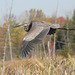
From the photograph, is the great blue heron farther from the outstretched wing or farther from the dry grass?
the dry grass

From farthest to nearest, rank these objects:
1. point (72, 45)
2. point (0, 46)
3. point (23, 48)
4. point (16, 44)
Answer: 1. point (72, 45)
2. point (16, 44)
3. point (0, 46)
4. point (23, 48)

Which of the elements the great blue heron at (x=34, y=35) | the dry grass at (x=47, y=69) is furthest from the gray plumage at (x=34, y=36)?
the dry grass at (x=47, y=69)

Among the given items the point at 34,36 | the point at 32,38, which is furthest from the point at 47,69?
the point at 34,36

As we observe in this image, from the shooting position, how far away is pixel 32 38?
408 cm

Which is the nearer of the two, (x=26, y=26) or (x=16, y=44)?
(x=26, y=26)

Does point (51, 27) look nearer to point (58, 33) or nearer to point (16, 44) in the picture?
point (16, 44)

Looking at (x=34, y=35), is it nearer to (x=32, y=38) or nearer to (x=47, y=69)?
(x=32, y=38)

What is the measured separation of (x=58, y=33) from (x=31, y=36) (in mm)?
30512

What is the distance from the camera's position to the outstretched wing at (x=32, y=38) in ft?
13.2

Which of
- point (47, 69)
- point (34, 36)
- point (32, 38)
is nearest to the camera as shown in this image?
point (47, 69)

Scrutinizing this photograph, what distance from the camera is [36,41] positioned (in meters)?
4.57

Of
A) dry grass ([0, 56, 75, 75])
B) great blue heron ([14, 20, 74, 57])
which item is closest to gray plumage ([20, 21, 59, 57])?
great blue heron ([14, 20, 74, 57])

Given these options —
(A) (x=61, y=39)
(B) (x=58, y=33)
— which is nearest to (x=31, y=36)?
(A) (x=61, y=39)

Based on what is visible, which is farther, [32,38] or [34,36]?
[34,36]
